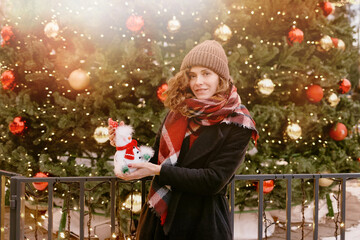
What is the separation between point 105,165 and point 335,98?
11.5 feet

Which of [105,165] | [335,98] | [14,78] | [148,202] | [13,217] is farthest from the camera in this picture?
[335,98]

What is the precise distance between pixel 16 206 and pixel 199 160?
4.24 feet

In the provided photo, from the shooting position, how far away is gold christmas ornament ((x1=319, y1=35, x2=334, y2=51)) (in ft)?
15.0

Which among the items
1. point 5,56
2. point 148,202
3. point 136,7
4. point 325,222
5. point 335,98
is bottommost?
point 325,222

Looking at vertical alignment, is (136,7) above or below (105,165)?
above

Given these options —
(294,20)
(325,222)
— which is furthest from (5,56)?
(325,222)

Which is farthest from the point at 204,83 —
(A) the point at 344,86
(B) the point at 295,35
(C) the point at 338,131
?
(A) the point at 344,86

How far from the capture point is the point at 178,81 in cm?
176

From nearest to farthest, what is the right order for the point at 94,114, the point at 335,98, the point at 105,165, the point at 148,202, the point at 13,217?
the point at 148,202, the point at 13,217, the point at 105,165, the point at 94,114, the point at 335,98

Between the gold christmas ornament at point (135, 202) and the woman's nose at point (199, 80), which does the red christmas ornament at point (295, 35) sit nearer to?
the gold christmas ornament at point (135, 202)

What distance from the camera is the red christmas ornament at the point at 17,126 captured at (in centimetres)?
412

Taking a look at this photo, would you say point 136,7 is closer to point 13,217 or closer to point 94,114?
point 94,114

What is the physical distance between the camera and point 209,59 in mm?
1669

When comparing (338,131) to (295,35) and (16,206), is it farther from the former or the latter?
(16,206)
